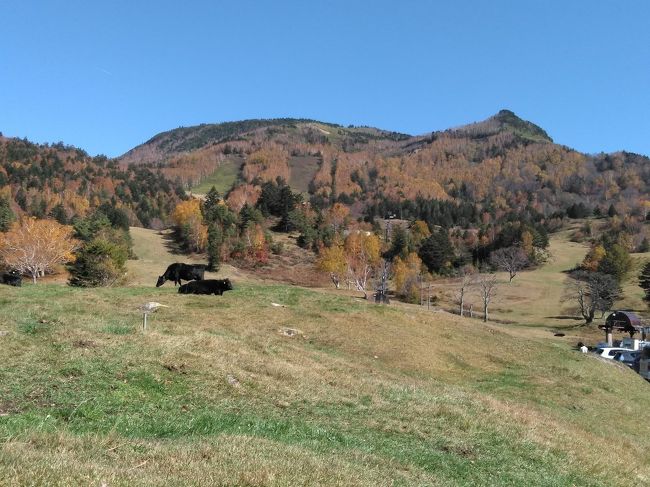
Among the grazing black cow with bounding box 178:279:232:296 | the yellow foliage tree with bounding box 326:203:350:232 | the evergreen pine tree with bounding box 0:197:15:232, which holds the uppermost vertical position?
the yellow foliage tree with bounding box 326:203:350:232

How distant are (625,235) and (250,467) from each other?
17499 cm

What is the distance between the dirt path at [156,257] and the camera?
92.0m

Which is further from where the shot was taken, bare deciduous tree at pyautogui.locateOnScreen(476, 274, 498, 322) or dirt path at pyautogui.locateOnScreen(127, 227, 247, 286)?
bare deciduous tree at pyautogui.locateOnScreen(476, 274, 498, 322)

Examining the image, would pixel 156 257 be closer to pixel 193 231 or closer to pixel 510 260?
pixel 193 231

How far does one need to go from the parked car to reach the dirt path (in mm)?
64095

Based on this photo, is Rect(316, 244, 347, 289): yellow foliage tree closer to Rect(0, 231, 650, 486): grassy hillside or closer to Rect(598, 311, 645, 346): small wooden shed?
Rect(598, 311, 645, 346): small wooden shed

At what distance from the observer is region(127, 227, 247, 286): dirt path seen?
302 ft

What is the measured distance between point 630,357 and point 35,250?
7877cm

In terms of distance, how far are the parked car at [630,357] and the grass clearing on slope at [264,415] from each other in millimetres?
22586

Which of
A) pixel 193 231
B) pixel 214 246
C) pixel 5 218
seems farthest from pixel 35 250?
pixel 193 231

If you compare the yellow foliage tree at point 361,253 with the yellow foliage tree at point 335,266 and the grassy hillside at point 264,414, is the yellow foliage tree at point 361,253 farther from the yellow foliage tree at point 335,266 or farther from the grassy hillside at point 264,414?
the grassy hillside at point 264,414

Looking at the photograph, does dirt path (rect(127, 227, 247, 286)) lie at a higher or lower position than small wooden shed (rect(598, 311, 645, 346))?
higher

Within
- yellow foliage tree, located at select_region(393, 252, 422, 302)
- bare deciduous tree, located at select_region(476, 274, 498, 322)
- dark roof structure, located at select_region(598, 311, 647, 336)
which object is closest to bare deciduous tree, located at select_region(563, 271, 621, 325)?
bare deciduous tree, located at select_region(476, 274, 498, 322)

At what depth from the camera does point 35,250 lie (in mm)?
80500
